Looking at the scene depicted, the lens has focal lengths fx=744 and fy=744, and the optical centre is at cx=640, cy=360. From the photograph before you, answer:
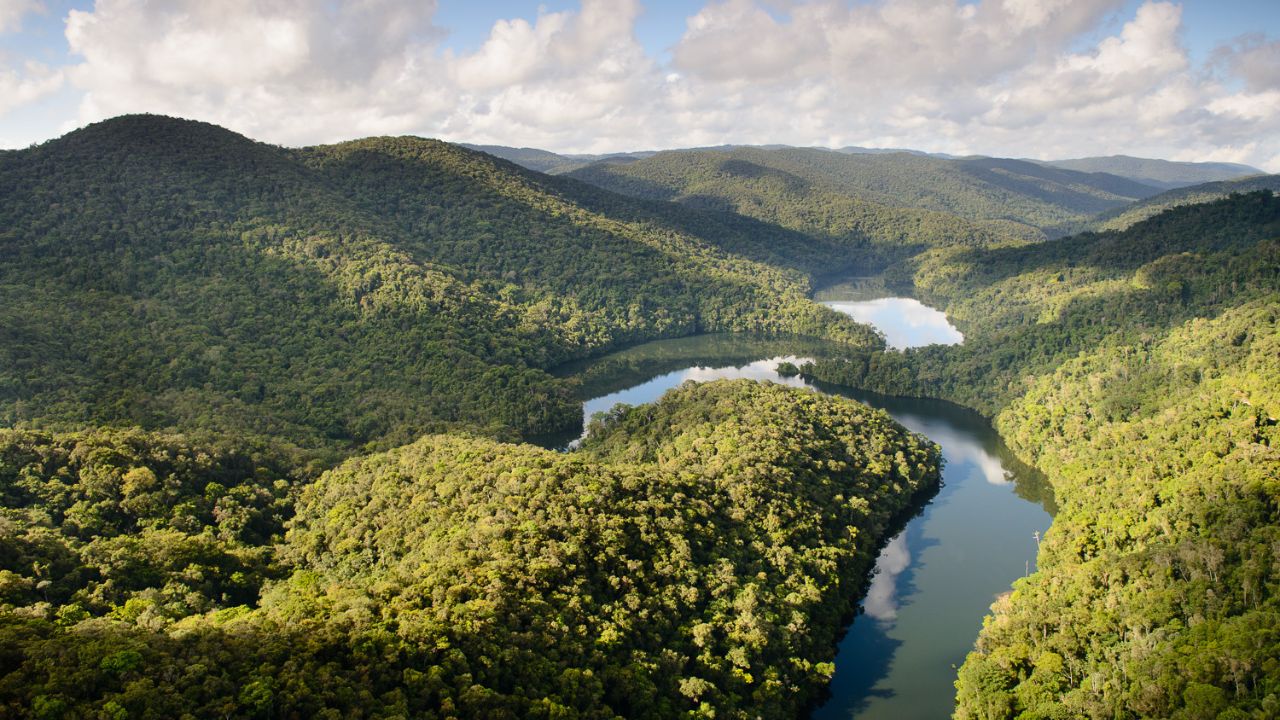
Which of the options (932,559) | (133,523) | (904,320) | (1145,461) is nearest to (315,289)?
(133,523)

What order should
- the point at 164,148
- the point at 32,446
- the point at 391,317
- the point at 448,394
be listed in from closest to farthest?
1. the point at 32,446
2. the point at 448,394
3. the point at 391,317
4. the point at 164,148

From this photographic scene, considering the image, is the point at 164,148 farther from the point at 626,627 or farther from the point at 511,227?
the point at 626,627

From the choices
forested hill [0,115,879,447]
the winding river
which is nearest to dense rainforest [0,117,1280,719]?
forested hill [0,115,879,447]

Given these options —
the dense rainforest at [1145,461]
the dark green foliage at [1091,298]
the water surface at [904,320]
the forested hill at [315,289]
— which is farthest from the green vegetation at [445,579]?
the water surface at [904,320]

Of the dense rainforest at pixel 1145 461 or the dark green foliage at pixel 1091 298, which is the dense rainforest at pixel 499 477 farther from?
the dark green foliage at pixel 1091 298

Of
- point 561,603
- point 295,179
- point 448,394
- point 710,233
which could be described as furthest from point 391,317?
point 710,233

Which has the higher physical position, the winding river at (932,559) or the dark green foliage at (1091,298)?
the dark green foliage at (1091,298)
